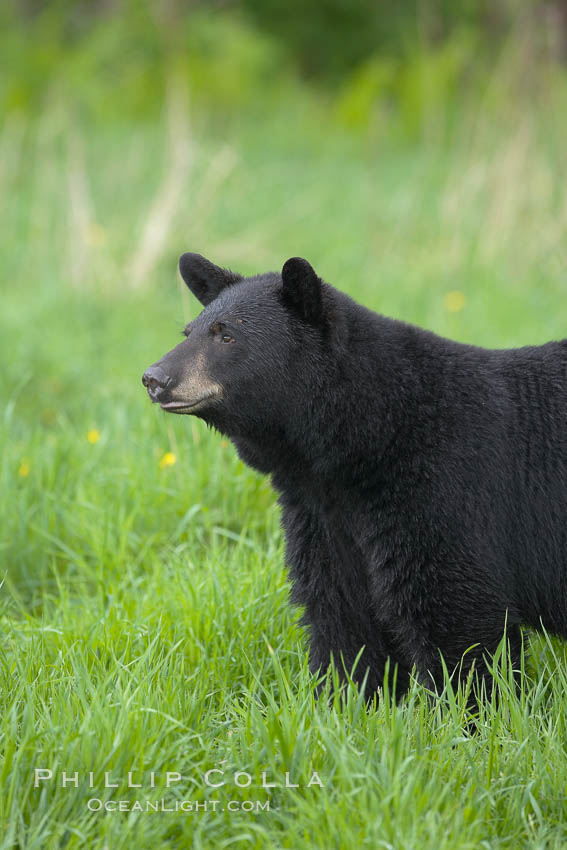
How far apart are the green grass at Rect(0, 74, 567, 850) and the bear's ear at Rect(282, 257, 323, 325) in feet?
3.18

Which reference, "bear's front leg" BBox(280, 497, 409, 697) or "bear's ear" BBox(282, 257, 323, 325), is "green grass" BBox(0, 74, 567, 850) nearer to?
"bear's front leg" BBox(280, 497, 409, 697)

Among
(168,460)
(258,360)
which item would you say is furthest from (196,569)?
(258,360)

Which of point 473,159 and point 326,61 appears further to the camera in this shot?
point 326,61

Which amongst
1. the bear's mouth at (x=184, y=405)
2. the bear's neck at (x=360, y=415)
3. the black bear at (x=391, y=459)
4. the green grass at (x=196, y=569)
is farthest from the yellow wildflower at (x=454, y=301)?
the bear's mouth at (x=184, y=405)

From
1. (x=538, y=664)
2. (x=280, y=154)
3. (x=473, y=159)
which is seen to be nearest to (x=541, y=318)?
(x=473, y=159)

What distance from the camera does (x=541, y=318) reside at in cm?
677

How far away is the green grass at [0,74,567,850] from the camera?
6.90 ft

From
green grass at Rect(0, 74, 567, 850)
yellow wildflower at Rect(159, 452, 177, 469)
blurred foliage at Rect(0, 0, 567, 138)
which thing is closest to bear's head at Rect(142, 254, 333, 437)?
green grass at Rect(0, 74, 567, 850)

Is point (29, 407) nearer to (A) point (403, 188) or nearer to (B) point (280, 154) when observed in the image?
(A) point (403, 188)

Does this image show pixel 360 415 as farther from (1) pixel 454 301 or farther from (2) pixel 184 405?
(1) pixel 454 301

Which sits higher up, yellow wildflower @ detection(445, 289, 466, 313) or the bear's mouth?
yellow wildflower @ detection(445, 289, 466, 313)

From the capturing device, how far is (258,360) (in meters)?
2.83

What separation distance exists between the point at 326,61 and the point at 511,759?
24.8m

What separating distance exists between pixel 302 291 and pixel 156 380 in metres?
0.52
